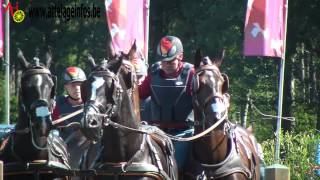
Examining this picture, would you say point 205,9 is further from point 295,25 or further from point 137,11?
point 137,11

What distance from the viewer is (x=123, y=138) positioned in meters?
10.3

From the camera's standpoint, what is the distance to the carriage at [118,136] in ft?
32.7

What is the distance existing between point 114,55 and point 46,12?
27478mm

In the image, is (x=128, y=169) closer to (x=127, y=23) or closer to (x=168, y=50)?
(x=168, y=50)

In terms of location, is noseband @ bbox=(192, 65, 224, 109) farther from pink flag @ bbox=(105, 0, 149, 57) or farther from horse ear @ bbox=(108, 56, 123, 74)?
pink flag @ bbox=(105, 0, 149, 57)

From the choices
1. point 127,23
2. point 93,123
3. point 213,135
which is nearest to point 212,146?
point 213,135

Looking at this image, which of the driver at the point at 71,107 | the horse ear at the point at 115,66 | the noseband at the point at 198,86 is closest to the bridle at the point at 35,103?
the horse ear at the point at 115,66

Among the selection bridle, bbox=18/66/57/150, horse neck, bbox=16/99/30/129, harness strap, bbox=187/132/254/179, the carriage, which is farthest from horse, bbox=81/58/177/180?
horse neck, bbox=16/99/30/129

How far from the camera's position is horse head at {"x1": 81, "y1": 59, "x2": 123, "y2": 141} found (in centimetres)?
961

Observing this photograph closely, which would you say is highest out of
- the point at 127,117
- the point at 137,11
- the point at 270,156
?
the point at 137,11

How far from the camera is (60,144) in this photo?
37.7ft

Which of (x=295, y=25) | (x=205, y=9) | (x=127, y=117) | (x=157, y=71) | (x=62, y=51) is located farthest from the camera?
(x=62, y=51)

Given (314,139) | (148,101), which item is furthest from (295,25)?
(148,101)

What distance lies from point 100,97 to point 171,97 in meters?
2.49
